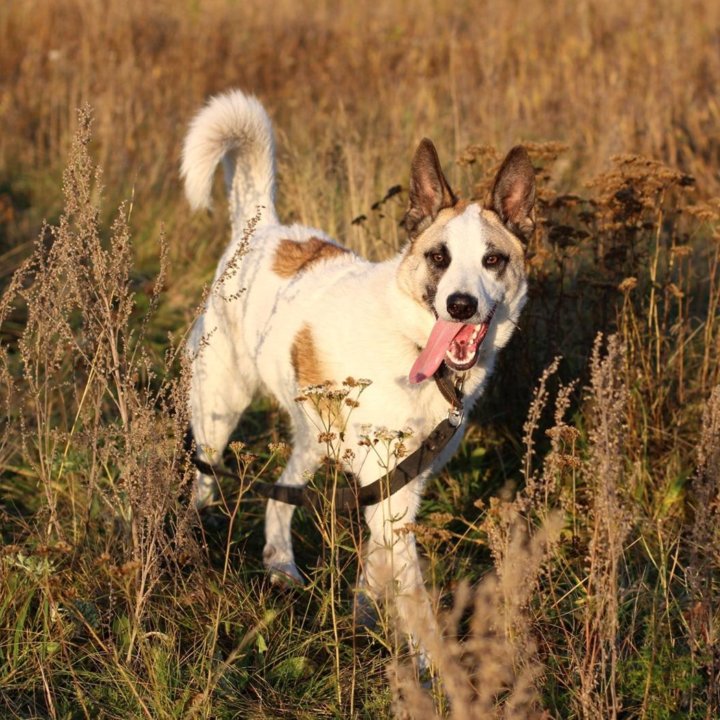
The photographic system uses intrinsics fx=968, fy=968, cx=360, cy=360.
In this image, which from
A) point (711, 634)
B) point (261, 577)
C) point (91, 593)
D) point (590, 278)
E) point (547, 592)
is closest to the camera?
point (711, 634)

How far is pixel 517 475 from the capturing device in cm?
430

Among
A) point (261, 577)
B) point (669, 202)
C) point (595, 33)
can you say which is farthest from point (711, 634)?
point (595, 33)

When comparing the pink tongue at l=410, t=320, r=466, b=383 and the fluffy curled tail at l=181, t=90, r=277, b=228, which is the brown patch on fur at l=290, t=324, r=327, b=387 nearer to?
the pink tongue at l=410, t=320, r=466, b=383

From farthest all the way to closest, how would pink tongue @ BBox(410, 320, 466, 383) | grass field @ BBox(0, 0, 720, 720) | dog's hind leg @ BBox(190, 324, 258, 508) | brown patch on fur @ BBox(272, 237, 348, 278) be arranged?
dog's hind leg @ BBox(190, 324, 258, 508) → brown patch on fur @ BBox(272, 237, 348, 278) → pink tongue @ BBox(410, 320, 466, 383) → grass field @ BBox(0, 0, 720, 720)

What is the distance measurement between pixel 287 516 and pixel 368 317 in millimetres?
924

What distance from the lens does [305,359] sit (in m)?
3.54

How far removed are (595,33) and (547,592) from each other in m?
7.19

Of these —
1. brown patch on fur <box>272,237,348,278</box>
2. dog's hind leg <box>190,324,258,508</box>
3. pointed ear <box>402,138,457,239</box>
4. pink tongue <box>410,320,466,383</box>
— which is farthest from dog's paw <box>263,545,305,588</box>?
pointed ear <box>402,138,457,239</box>

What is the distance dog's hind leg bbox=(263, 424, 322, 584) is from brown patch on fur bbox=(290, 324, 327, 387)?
259mm

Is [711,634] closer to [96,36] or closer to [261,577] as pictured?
[261,577]

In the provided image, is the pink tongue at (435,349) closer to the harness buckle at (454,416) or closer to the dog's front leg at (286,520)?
the harness buckle at (454,416)

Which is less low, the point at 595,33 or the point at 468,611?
the point at 595,33

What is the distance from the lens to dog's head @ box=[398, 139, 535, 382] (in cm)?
313

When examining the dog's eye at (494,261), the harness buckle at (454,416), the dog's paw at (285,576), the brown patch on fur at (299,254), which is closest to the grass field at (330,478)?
the dog's paw at (285,576)
